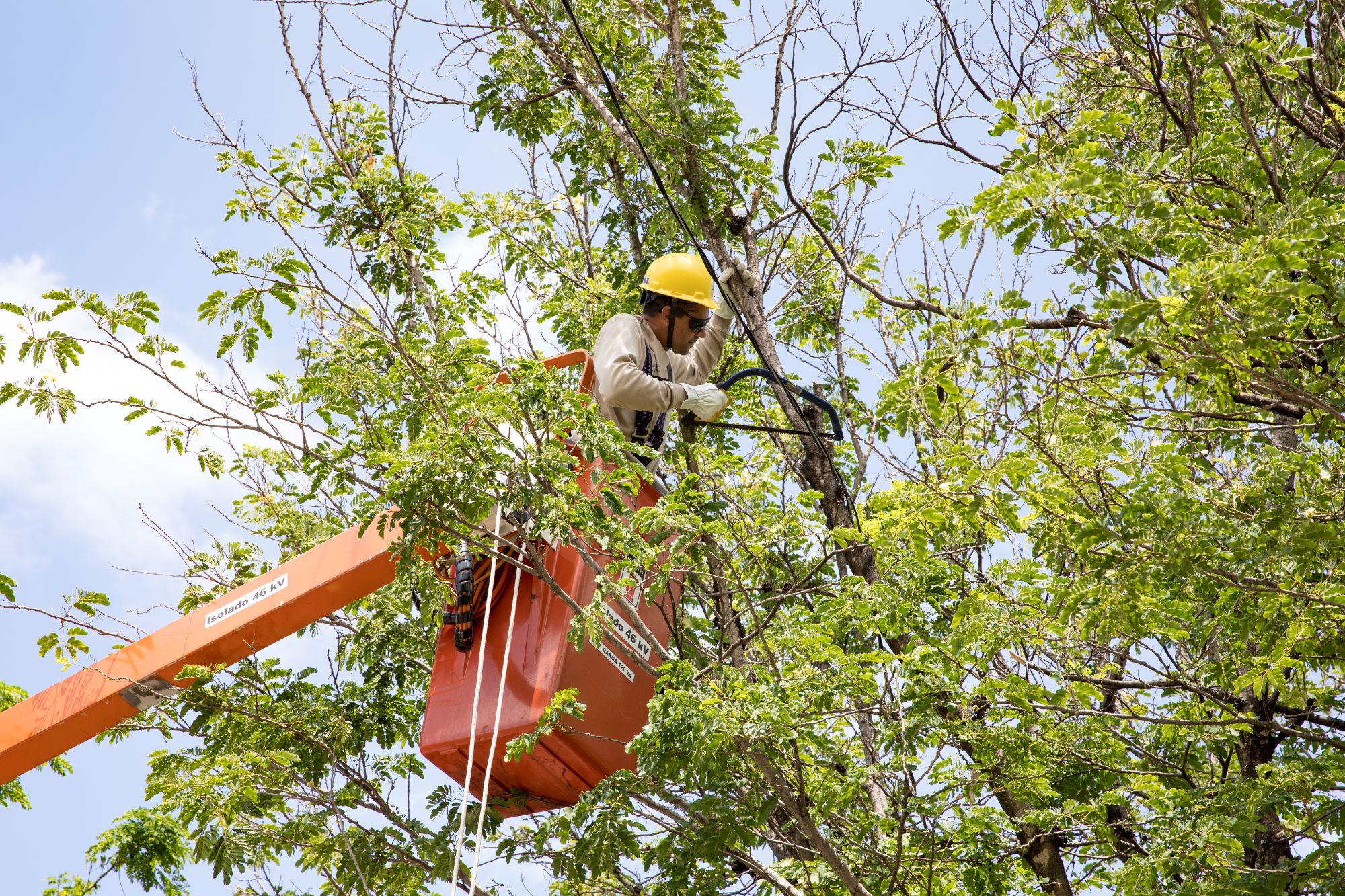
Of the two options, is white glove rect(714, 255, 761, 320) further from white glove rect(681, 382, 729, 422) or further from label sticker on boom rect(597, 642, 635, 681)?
label sticker on boom rect(597, 642, 635, 681)

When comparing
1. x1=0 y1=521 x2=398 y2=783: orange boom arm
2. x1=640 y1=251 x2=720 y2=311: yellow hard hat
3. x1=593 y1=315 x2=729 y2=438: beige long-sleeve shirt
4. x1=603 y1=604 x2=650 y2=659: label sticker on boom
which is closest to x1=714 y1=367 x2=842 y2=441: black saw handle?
x1=593 y1=315 x2=729 y2=438: beige long-sleeve shirt

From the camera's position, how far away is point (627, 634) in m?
5.24

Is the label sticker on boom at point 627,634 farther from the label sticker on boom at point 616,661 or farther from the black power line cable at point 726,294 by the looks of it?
the black power line cable at point 726,294

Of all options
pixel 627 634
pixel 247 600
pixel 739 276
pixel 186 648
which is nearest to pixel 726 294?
pixel 739 276

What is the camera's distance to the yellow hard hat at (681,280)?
5957 mm

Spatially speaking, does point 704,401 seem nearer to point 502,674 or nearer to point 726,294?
point 726,294

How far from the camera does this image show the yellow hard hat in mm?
5957

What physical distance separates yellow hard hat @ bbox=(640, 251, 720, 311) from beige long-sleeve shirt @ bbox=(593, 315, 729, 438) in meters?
0.16

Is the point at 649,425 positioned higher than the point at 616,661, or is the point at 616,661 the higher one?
the point at 649,425

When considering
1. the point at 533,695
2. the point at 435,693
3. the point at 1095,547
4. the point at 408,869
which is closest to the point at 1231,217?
the point at 1095,547

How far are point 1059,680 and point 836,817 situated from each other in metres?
1.26

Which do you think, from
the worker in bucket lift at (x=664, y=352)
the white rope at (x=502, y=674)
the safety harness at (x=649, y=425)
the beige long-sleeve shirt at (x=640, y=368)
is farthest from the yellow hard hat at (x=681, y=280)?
the white rope at (x=502, y=674)

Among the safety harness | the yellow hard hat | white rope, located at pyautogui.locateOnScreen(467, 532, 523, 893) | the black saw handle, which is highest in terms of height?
the yellow hard hat

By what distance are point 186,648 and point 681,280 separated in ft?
10.2
